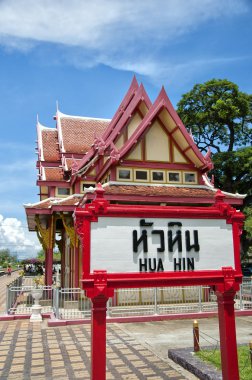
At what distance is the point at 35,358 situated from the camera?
879 cm

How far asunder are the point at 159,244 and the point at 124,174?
1095 cm

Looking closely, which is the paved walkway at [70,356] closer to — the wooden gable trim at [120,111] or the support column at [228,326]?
the support column at [228,326]

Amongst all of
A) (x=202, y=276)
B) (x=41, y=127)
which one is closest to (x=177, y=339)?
(x=202, y=276)

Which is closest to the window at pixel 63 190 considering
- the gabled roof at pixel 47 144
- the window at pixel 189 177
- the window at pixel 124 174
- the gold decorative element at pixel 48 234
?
the gold decorative element at pixel 48 234

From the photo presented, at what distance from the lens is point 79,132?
79.7ft

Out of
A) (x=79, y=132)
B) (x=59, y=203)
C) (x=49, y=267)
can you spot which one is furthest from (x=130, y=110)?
(x=49, y=267)

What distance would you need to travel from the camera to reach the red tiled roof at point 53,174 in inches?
848

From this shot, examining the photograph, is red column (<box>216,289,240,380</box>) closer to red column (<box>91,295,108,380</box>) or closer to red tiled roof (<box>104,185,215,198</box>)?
red column (<box>91,295,108,380</box>)

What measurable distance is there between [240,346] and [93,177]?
12.4m

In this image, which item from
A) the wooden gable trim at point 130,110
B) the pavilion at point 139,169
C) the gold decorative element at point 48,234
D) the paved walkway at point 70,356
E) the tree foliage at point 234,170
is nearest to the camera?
the paved walkway at point 70,356

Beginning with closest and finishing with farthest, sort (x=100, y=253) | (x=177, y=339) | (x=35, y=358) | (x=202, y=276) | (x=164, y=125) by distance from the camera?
(x=100, y=253), (x=202, y=276), (x=35, y=358), (x=177, y=339), (x=164, y=125)

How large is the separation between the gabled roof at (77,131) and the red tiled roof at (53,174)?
136 centimetres

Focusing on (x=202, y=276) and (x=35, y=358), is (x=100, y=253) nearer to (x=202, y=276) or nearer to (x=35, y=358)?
(x=202, y=276)

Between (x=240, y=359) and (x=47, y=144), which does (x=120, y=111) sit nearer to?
(x=47, y=144)
